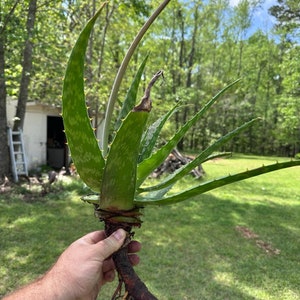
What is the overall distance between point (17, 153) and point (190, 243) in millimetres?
6824

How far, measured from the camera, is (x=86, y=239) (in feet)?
4.06

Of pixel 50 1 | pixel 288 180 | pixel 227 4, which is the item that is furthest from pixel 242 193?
pixel 227 4

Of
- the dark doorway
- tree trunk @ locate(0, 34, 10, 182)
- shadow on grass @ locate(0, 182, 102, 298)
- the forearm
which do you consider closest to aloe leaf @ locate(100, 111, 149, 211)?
the forearm

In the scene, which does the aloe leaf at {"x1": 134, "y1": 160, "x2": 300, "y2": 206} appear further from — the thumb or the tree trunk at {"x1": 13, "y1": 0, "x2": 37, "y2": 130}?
the tree trunk at {"x1": 13, "y1": 0, "x2": 37, "y2": 130}

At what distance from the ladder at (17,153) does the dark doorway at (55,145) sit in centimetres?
367

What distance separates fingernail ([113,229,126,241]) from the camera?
0.97 m

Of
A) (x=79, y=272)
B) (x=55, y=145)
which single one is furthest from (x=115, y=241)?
(x=55, y=145)

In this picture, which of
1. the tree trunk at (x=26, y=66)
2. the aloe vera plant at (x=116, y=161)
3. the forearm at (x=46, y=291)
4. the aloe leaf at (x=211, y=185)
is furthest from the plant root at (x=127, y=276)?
the tree trunk at (x=26, y=66)

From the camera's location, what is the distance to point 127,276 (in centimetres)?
89

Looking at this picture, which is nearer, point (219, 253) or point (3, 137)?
point (219, 253)

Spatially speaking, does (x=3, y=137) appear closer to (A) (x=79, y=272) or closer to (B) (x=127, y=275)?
(A) (x=79, y=272)

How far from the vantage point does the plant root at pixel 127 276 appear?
0.86 metres

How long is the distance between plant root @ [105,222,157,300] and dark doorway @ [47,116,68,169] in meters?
13.8

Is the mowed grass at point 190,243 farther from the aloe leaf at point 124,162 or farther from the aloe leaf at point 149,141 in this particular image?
the aloe leaf at point 124,162
